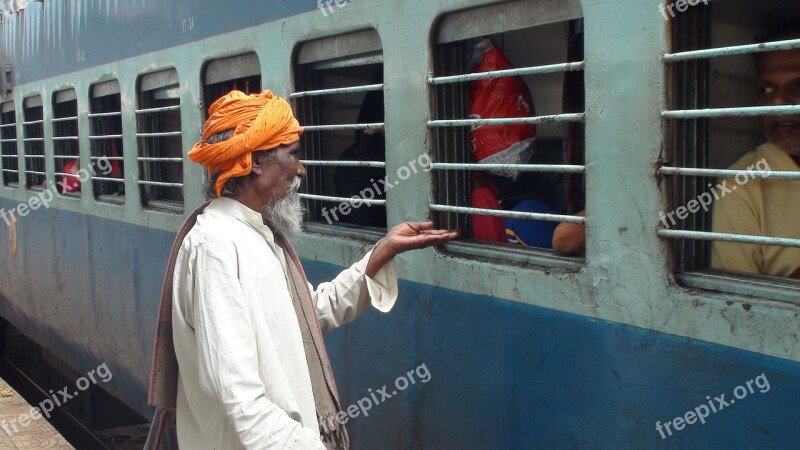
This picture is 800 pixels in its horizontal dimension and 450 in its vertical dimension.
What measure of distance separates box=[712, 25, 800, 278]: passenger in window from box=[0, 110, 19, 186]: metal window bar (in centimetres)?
722

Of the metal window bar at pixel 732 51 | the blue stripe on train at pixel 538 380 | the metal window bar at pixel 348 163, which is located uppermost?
the metal window bar at pixel 732 51

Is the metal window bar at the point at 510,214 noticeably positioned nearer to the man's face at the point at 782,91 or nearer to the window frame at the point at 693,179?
the window frame at the point at 693,179

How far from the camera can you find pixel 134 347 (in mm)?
5531

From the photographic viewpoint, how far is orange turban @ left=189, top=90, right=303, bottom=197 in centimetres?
219

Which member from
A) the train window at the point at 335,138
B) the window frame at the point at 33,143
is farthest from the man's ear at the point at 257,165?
the window frame at the point at 33,143

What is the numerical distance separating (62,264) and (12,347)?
13.4 feet

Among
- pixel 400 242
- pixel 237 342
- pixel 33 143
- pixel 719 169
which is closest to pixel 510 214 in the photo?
pixel 400 242

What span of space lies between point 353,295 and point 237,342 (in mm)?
630

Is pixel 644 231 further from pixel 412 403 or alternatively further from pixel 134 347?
pixel 134 347

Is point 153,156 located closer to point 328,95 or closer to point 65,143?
point 65,143

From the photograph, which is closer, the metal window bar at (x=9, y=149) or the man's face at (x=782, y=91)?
the man's face at (x=782, y=91)

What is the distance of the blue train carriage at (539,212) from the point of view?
2137 mm

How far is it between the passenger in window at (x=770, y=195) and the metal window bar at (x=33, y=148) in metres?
6.32

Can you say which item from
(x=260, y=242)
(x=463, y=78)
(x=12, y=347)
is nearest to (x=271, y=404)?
(x=260, y=242)
